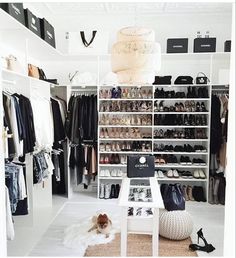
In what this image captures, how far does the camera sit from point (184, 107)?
404cm

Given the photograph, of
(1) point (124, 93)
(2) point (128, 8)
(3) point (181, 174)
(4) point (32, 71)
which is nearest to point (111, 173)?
(3) point (181, 174)

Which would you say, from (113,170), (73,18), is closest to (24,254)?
(113,170)

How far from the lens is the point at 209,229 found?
3.11 meters

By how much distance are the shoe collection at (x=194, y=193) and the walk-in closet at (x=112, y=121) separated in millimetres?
17

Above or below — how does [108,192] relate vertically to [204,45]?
below

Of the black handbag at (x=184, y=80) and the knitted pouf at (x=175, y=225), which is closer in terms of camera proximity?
the knitted pouf at (x=175, y=225)

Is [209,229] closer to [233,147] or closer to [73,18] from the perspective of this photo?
[233,147]

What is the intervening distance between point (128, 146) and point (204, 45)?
1.90m

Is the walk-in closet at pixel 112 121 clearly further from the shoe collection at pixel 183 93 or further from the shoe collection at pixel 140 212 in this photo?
the shoe collection at pixel 140 212

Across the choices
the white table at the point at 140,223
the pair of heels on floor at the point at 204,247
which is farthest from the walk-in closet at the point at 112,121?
the white table at the point at 140,223

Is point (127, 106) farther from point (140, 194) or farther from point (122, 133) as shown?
point (140, 194)

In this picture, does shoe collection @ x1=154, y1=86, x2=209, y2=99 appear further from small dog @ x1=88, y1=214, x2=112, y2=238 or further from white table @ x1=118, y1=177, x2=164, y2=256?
white table @ x1=118, y1=177, x2=164, y2=256

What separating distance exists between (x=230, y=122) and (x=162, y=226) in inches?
80.9

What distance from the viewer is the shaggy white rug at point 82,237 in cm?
270
